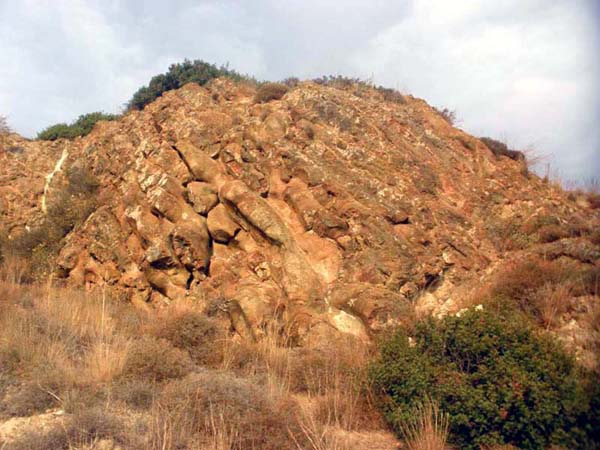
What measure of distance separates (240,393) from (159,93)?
1308 centimetres

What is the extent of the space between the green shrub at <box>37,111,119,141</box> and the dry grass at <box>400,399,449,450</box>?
15.0 m

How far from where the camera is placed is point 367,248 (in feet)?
31.6

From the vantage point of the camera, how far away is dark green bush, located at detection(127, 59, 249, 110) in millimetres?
16375

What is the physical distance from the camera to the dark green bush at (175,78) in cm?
1638

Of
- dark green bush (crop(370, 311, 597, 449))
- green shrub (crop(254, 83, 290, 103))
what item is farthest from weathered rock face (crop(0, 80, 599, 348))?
dark green bush (crop(370, 311, 597, 449))

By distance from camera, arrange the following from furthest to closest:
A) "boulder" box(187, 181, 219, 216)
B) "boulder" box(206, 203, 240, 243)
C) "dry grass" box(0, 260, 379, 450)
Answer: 1. "boulder" box(187, 181, 219, 216)
2. "boulder" box(206, 203, 240, 243)
3. "dry grass" box(0, 260, 379, 450)

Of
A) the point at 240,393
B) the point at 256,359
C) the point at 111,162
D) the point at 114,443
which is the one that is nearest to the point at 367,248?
the point at 256,359

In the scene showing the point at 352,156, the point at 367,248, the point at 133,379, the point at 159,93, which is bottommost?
the point at 133,379

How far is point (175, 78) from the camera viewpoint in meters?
16.6

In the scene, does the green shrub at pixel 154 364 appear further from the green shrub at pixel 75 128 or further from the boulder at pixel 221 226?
the green shrub at pixel 75 128

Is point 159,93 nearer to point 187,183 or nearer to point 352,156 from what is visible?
point 187,183

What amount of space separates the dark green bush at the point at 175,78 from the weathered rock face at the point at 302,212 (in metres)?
2.48

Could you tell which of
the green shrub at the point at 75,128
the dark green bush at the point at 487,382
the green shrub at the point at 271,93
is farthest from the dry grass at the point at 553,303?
the green shrub at the point at 75,128

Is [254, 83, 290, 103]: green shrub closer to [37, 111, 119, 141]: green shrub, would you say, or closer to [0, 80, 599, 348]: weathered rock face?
[0, 80, 599, 348]: weathered rock face
